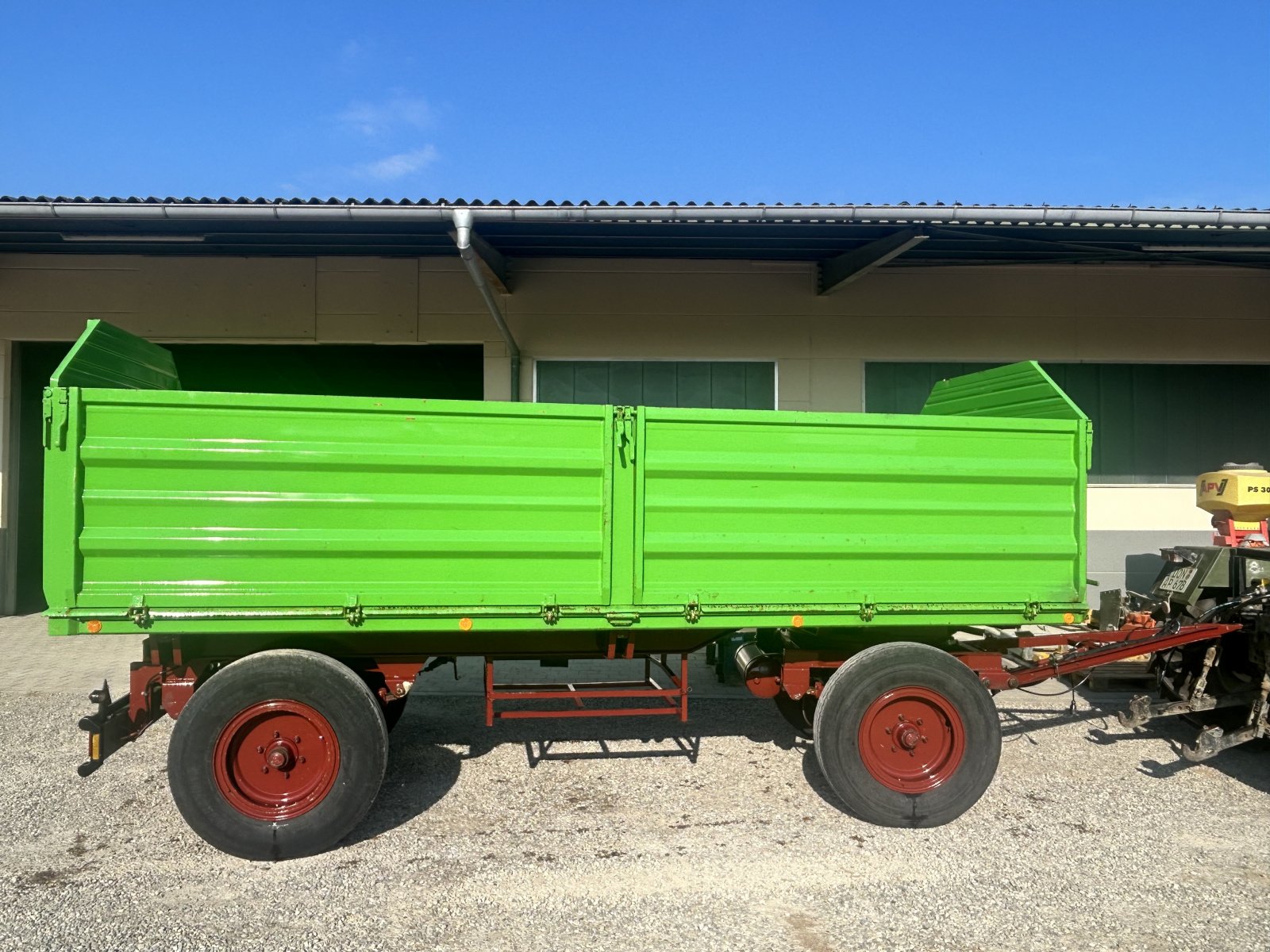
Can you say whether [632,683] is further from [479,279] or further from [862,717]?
[479,279]

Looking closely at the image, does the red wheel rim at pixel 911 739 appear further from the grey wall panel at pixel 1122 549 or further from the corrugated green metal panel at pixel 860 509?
the grey wall panel at pixel 1122 549

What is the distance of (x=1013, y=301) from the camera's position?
30.1ft

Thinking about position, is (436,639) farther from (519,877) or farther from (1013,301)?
(1013,301)

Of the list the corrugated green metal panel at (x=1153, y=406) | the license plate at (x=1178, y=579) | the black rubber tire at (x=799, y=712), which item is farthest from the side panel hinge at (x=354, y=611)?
the corrugated green metal panel at (x=1153, y=406)

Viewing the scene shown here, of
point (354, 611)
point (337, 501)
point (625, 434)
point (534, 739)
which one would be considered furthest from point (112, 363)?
point (534, 739)

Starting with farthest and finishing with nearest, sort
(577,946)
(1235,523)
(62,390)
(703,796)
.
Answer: (1235,523) < (703,796) < (62,390) < (577,946)

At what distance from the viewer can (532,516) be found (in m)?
3.81

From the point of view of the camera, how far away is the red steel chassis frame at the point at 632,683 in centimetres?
379

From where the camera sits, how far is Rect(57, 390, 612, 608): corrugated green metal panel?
3541mm

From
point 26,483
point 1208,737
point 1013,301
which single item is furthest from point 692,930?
point 26,483

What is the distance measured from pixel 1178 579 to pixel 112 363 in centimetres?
656

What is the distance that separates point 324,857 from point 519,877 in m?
0.93

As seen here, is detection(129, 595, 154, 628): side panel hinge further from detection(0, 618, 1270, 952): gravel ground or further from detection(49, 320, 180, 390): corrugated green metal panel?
detection(0, 618, 1270, 952): gravel ground

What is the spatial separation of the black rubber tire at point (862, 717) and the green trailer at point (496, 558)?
0.01 meters
